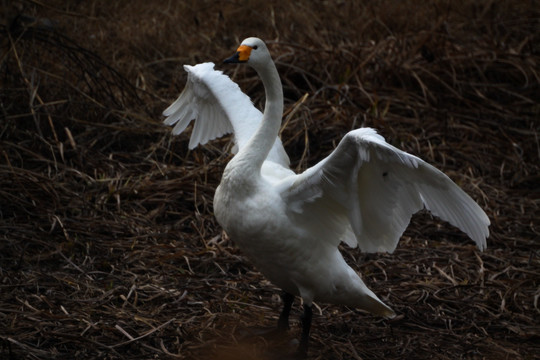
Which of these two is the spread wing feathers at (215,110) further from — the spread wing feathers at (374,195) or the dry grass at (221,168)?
the spread wing feathers at (374,195)

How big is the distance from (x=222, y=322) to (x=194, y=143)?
4.25 ft

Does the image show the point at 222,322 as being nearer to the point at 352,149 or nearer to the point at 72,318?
the point at 72,318

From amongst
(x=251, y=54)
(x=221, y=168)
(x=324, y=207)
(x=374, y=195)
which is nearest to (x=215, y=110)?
(x=221, y=168)

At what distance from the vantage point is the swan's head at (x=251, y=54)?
355cm

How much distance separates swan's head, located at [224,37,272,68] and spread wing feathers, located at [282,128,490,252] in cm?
65

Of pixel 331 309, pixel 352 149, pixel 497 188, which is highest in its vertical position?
pixel 352 149

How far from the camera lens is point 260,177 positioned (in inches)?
138

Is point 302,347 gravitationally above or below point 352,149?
below

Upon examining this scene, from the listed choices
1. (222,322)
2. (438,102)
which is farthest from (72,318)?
(438,102)

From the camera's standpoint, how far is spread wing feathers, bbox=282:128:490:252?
3.04 metres

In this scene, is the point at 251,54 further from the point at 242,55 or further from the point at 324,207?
the point at 324,207

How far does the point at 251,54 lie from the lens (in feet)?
11.7

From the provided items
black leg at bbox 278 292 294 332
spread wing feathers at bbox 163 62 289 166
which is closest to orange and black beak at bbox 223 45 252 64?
spread wing feathers at bbox 163 62 289 166

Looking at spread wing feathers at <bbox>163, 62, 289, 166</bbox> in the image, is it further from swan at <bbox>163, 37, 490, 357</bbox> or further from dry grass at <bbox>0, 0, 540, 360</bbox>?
dry grass at <bbox>0, 0, 540, 360</bbox>
